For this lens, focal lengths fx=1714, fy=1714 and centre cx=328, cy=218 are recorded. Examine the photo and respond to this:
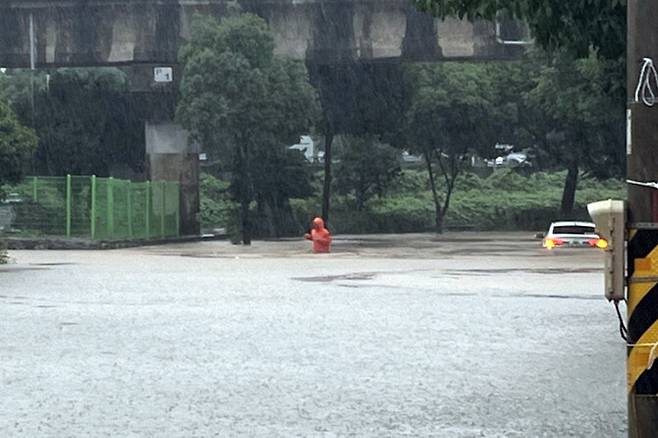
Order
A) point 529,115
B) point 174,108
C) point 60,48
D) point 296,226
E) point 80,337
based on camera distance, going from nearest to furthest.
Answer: point 80,337, point 60,48, point 174,108, point 296,226, point 529,115

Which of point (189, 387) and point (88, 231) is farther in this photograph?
point (88, 231)

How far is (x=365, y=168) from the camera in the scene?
73250mm

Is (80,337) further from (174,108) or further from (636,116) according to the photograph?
(174,108)

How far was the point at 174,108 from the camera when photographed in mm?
57719

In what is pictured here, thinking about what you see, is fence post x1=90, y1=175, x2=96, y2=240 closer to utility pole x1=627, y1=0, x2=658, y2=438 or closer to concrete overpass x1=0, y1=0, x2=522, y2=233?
concrete overpass x1=0, y1=0, x2=522, y2=233

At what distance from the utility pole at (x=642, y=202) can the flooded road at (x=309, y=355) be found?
2859 millimetres

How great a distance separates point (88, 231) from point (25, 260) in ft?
35.1

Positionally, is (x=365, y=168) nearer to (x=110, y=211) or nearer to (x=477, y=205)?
(x=477, y=205)

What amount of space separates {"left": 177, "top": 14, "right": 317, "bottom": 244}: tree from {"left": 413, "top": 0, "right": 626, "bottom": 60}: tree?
120ft

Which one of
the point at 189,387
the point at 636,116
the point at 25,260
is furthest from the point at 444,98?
the point at 636,116

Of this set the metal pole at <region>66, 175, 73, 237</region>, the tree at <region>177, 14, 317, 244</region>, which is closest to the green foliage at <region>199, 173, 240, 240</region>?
the tree at <region>177, 14, 317, 244</region>

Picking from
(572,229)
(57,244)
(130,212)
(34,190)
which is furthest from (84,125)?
(572,229)

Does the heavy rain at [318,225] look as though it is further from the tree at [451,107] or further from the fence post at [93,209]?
the fence post at [93,209]

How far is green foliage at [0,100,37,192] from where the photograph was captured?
3903cm
